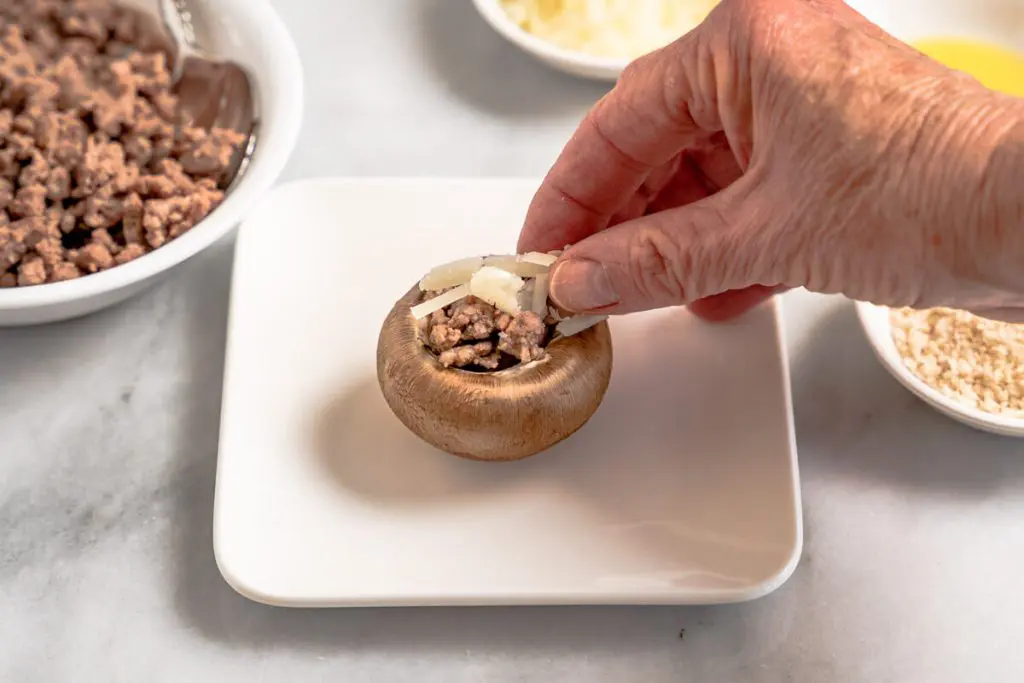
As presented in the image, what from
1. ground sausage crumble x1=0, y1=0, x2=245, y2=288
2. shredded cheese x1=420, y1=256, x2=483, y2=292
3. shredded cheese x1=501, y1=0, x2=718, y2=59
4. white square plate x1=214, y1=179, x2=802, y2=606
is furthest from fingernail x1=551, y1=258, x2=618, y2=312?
shredded cheese x1=501, y1=0, x2=718, y2=59

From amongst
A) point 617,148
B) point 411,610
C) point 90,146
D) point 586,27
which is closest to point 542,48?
point 586,27

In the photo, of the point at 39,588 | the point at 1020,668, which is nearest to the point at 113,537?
the point at 39,588


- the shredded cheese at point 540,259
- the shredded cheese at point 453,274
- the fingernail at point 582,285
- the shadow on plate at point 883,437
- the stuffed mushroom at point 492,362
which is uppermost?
the fingernail at point 582,285

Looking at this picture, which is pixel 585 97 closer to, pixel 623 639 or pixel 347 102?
pixel 347 102

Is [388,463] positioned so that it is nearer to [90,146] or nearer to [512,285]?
[512,285]

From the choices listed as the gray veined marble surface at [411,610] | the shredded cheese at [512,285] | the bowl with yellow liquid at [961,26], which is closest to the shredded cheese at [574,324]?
the shredded cheese at [512,285]

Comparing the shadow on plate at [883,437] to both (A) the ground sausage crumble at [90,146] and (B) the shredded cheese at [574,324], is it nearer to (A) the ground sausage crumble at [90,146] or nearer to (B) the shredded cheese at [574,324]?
(B) the shredded cheese at [574,324]
